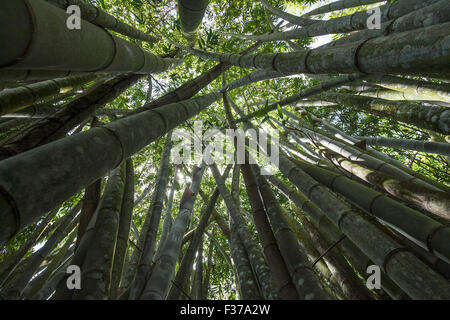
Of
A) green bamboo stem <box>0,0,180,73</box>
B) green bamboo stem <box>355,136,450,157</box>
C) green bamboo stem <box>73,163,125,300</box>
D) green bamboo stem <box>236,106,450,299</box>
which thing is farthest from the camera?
green bamboo stem <box>355,136,450,157</box>

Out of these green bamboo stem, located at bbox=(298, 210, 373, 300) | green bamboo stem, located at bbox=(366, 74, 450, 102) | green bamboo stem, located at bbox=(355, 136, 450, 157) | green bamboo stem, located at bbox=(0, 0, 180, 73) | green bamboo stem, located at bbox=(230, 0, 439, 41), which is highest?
green bamboo stem, located at bbox=(230, 0, 439, 41)

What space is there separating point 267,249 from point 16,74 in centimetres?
233

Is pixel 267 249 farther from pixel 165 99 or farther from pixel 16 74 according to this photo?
pixel 16 74

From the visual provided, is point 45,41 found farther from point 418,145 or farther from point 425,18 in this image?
point 418,145

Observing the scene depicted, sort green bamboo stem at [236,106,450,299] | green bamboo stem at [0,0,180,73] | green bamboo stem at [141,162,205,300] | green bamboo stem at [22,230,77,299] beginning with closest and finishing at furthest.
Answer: green bamboo stem at [0,0,180,73] < green bamboo stem at [236,106,450,299] < green bamboo stem at [141,162,205,300] < green bamboo stem at [22,230,77,299]

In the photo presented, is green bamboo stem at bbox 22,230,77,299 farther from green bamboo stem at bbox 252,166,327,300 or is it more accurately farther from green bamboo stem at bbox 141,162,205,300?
green bamboo stem at bbox 252,166,327,300

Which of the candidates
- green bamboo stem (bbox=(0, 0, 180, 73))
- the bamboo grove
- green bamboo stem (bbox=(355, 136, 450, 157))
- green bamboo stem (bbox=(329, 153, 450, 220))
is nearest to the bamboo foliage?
the bamboo grove

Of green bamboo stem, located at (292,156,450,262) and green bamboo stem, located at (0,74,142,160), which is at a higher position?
green bamboo stem, located at (0,74,142,160)

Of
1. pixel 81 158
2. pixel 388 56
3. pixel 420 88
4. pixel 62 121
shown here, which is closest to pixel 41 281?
pixel 62 121

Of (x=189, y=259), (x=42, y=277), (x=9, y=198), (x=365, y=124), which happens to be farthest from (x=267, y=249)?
(x=365, y=124)

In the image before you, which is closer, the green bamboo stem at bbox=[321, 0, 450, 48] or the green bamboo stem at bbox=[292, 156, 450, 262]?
the green bamboo stem at bbox=[321, 0, 450, 48]

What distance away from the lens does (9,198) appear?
2.46 feet

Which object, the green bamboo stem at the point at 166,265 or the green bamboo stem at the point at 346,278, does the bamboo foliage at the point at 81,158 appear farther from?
the green bamboo stem at the point at 346,278

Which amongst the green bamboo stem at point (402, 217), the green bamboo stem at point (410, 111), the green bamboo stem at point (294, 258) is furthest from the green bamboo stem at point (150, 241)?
the green bamboo stem at point (410, 111)
